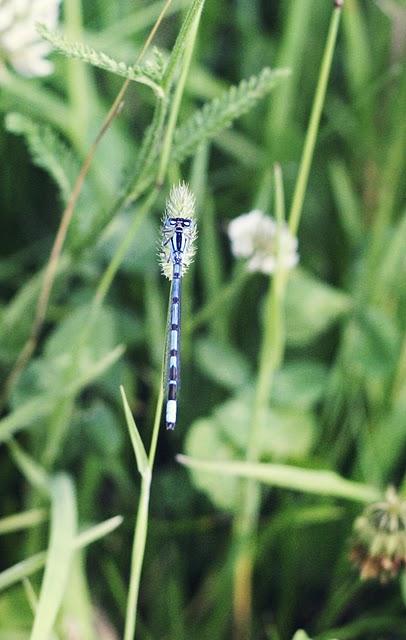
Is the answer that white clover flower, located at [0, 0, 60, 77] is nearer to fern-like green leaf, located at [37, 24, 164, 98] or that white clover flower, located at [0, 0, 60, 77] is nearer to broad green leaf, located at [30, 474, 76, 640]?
fern-like green leaf, located at [37, 24, 164, 98]

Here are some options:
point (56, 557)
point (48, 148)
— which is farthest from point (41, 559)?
point (48, 148)

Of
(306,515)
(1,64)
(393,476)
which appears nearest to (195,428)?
(306,515)

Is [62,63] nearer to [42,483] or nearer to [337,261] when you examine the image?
[337,261]

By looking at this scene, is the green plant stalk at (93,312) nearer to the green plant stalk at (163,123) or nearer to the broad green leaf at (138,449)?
the green plant stalk at (163,123)

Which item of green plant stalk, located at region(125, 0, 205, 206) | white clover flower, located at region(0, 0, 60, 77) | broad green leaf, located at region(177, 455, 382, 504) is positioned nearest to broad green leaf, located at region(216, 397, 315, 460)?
broad green leaf, located at region(177, 455, 382, 504)

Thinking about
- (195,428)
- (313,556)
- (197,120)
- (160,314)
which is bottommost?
(313,556)
